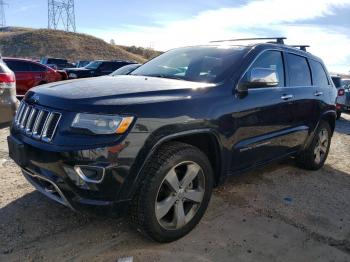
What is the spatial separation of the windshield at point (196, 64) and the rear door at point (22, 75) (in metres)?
8.43

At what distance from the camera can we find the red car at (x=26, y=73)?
12.1 m

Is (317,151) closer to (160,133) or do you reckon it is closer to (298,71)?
(298,71)

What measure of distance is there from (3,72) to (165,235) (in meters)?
4.70

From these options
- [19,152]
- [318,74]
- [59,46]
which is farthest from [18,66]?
[59,46]

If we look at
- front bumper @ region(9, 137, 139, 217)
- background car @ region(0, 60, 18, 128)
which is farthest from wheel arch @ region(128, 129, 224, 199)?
background car @ region(0, 60, 18, 128)

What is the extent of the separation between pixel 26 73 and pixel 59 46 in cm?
5021

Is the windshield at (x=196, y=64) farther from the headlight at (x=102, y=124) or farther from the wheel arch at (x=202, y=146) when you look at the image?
the headlight at (x=102, y=124)

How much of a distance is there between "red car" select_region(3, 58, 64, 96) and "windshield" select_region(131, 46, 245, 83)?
8.45 metres

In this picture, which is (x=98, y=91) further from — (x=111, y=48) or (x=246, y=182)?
(x=111, y=48)

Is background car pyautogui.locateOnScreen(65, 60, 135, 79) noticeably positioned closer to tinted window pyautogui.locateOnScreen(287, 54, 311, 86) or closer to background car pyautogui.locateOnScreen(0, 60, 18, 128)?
background car pyautogui.locateOnScreen(0, 60, 18, 128)

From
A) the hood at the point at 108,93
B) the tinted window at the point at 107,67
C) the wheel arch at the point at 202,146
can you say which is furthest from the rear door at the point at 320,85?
the tinted window at the point at 107,67

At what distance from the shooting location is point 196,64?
14.1ft

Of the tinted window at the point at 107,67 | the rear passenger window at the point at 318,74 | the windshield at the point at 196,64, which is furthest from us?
the tinted window at the point at 107,67

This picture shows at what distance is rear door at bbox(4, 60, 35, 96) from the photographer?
476 inches
